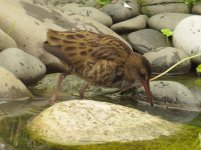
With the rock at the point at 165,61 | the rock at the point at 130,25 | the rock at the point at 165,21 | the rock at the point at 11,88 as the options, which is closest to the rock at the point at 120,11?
the rock at the point at 130,25

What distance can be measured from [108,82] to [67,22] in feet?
10.4

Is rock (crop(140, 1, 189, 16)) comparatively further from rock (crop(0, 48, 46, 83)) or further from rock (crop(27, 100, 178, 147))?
rock (crop(27, 100, 178, 147))

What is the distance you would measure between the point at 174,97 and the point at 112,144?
2194mm

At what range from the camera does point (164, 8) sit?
1270 centimetres

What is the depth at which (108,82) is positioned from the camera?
26.1 ft

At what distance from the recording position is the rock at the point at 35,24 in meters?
9.91

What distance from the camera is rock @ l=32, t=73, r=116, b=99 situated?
8.73 m

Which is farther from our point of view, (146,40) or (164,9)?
(164,9)

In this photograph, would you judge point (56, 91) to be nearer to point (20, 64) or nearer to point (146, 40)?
point (20, 64)

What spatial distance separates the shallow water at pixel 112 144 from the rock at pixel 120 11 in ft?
12.0

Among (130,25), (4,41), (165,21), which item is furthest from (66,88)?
(165,21)

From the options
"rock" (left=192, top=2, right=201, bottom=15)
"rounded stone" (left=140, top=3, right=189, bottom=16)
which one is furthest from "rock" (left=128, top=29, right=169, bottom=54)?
"rock" (left=192, top=2, right=201, bottom=15)

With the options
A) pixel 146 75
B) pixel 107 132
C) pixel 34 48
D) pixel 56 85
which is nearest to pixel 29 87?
pixel 56 85

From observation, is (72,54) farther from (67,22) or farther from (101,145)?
(67,22)
